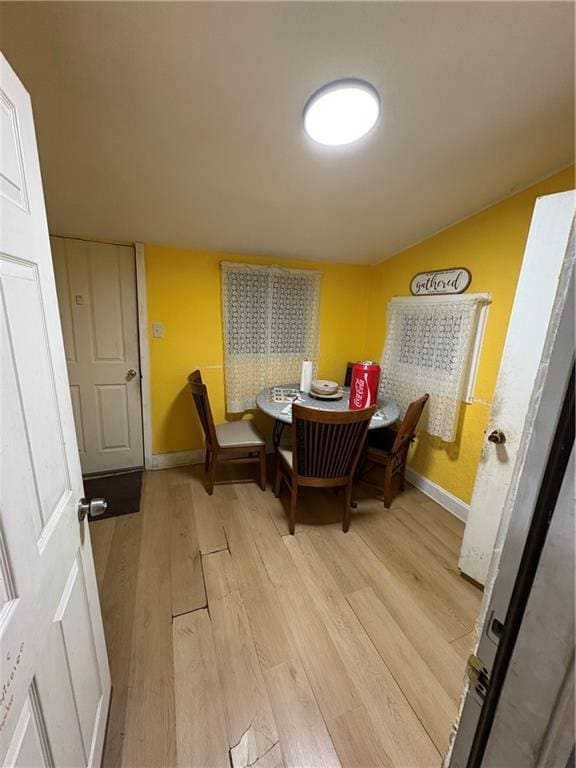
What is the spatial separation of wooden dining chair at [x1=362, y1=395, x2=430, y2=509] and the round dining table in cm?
13

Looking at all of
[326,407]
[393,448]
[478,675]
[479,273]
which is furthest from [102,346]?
[479,273]

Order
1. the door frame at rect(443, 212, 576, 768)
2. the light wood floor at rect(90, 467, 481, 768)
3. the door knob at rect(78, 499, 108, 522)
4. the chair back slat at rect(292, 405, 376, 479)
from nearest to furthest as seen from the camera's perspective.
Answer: the door frame at rect(443, 212, 576, 768), the door knob at rect(78, 499, 108, 522), the light wood floor at rect(90, 467, 481, 768), the chair back slat at rect(292, 405, 376, 479)

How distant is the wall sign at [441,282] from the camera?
212cm

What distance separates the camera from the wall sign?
2115 mm

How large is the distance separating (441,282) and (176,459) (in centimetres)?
273

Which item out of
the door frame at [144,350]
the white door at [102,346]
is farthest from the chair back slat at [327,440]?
the white door at [102,346]

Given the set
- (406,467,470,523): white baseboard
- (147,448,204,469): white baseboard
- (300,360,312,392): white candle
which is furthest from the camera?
(147,448,204,469): white baseboard

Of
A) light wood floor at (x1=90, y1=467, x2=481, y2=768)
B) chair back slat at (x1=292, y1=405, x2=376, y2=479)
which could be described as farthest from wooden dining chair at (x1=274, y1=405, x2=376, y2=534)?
light wood floor at (x1=90, y1=467, x2=481, y2=768)

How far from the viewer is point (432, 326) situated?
91.0 inches

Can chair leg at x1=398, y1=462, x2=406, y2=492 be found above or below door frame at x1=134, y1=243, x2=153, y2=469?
below

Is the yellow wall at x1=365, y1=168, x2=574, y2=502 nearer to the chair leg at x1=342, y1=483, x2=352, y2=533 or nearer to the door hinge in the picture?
the chair leg at x1=342, y1=483, x2=352, y2=533

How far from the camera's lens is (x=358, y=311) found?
10.3 feet

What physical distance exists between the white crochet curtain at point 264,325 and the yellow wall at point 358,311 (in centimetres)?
12

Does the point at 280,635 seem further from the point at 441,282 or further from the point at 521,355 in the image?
the point at 441,282
